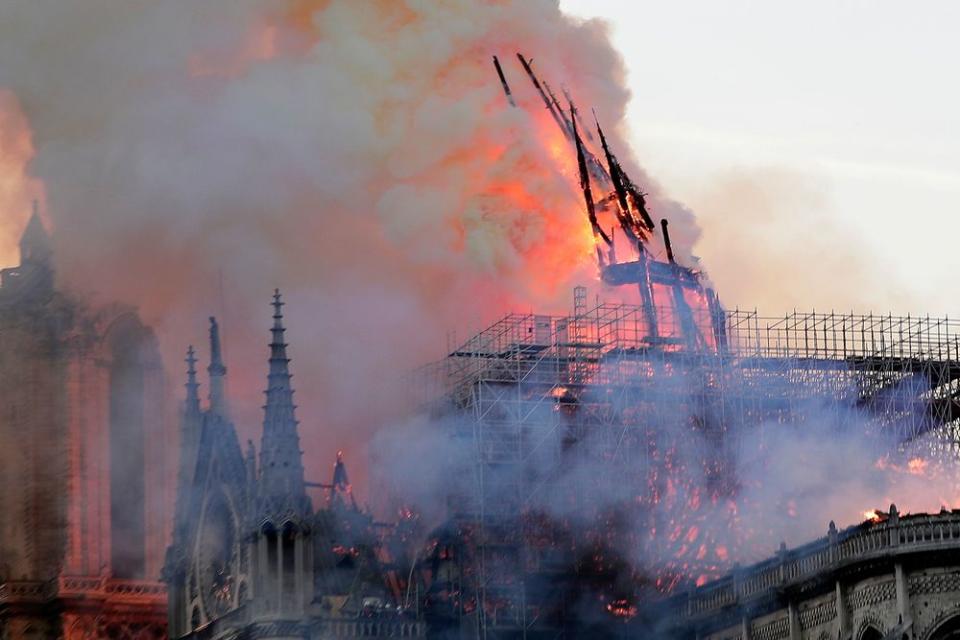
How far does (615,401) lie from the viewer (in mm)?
110125

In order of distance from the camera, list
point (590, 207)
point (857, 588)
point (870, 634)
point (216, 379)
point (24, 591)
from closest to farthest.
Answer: point (870, 634)
point (857, 588)
point (216, 379)
point (590, 207)
point (24, 591)

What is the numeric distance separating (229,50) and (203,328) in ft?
33.0

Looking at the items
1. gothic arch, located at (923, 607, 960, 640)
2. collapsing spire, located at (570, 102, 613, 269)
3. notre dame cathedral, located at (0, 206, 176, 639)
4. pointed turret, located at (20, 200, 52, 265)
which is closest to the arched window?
gothic arch, located at (923, 607, 960, 640)

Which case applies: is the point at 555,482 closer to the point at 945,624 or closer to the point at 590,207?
the point at 590,207

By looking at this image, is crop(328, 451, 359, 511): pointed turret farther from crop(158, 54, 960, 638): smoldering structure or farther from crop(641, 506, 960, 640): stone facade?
crop(641, 506, 960, 640): stone facade

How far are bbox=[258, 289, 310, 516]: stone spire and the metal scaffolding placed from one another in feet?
18.9

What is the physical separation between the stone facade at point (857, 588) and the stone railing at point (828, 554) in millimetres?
26

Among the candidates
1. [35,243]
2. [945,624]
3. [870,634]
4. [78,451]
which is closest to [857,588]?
[870,634]

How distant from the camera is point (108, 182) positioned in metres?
122

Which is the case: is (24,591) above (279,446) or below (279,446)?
below

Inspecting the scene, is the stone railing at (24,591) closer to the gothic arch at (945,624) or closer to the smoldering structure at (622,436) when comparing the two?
the smoldering structure at (622,436)

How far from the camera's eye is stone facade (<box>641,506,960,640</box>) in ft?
297

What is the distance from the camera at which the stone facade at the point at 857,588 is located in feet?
297

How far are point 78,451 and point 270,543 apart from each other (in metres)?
19.5
